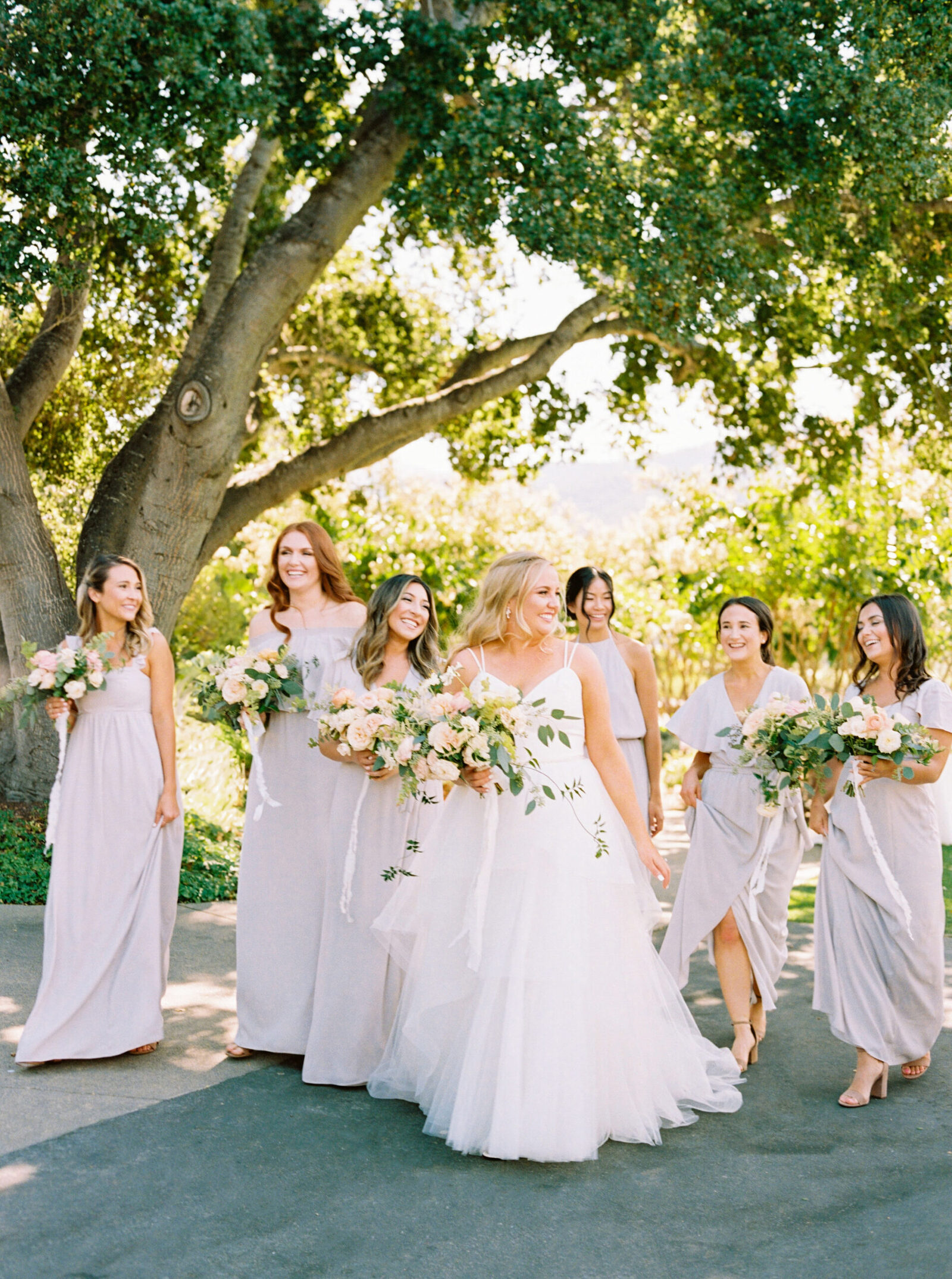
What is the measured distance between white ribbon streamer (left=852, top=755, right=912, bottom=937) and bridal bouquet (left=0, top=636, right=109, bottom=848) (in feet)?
12.1

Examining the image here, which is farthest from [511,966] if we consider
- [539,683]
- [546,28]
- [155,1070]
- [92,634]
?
[546,28]

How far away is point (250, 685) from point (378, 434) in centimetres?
670

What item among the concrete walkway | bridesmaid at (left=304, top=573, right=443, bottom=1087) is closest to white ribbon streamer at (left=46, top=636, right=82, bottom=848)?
the concrete walkway

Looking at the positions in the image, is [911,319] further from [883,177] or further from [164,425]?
[164,425]

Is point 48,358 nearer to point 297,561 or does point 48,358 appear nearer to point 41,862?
point 41,862

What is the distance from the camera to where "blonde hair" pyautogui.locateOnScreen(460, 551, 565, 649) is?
194 inches

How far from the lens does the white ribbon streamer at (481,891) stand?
471 centimetres

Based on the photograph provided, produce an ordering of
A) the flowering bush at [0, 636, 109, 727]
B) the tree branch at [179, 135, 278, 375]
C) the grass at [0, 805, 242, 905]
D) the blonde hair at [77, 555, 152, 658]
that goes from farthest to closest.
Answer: the tree branch at [179, 135, 278, 375] → the grass at [0, 805, 242, 905] → the blonde hair at [77, 555, 152, 658] → the flowering bush at [0, 636, 109, 727]

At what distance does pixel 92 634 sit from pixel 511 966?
2.96 metres

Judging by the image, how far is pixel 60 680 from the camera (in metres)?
5.74

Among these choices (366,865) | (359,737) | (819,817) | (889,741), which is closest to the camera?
(359,737)

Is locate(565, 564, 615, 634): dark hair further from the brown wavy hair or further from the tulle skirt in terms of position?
the tulle skirt

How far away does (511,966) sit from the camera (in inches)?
182

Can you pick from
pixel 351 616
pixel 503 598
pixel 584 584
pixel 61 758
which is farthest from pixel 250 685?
pixel 584 584
